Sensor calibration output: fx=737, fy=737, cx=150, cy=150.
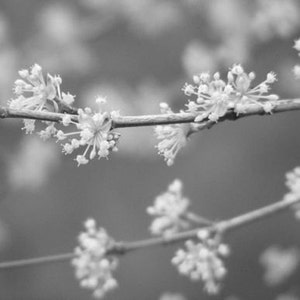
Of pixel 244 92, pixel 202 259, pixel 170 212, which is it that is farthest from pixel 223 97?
pixel 170 212

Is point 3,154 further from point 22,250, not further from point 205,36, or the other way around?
point 205,36

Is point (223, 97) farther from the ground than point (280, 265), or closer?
closer

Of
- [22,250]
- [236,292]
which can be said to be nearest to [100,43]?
[22,250]

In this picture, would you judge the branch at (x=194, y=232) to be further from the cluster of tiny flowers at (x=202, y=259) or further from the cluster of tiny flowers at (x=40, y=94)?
the cluster of tiny flowers at (x=40, y=94)

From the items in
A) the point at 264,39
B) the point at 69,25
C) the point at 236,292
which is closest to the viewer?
the point at 236,292

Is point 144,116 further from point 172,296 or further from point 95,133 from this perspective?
point 172,296
